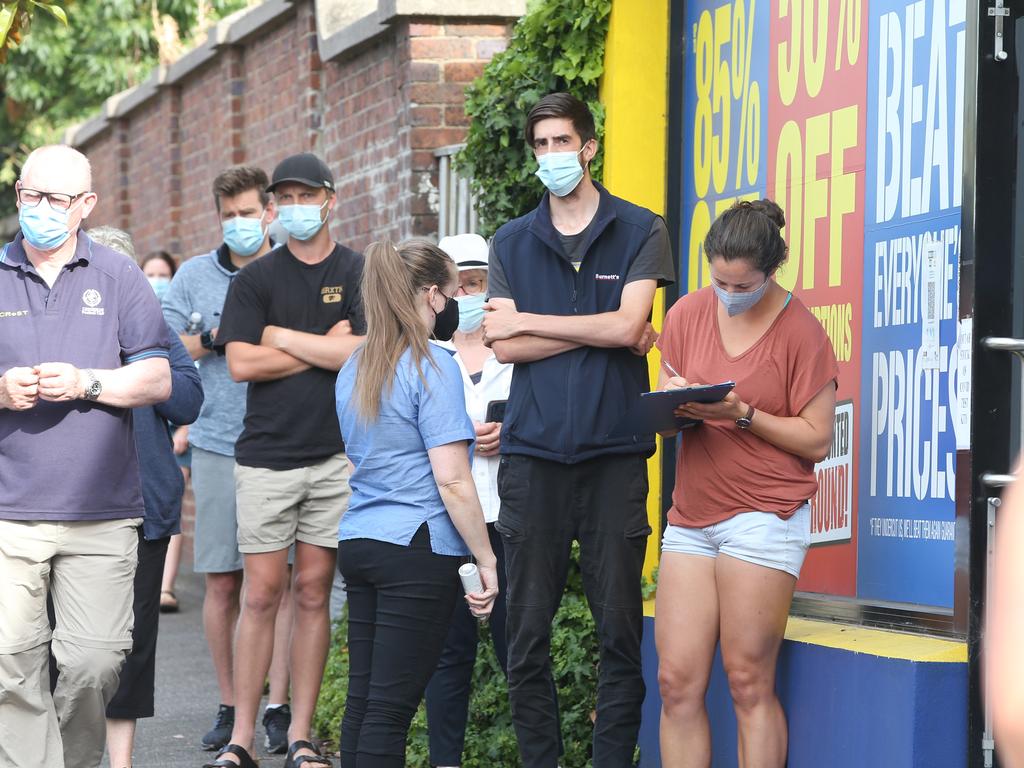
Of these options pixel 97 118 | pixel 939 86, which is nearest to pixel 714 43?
pixel 939 86

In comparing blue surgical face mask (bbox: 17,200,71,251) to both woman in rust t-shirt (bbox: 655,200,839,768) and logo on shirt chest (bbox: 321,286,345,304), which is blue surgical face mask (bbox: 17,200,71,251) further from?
woman in rust t-shirt (bbox: 655,200,839,768)

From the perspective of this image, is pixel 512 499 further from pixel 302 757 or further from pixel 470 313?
pixel 302 757

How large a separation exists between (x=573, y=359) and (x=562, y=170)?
615 millimetres

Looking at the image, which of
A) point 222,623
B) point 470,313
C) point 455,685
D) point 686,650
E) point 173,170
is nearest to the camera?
point 686,650

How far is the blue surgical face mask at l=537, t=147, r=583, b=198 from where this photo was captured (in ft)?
17.0

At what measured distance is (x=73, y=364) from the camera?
16.4 feet

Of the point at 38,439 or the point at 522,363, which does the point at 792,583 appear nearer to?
the point at 522,363

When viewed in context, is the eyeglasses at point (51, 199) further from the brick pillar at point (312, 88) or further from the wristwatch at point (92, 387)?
the brick pillar at point (312, 88)

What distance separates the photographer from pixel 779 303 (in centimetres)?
474

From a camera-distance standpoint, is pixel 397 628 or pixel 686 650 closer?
pixel 397 628

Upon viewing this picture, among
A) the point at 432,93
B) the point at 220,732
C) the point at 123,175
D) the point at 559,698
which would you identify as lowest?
the point at 220,732

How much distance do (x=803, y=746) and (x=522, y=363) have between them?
1489 millimetres

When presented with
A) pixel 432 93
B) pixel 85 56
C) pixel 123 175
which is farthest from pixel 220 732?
pixel 85 56

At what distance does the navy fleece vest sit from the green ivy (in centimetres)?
120
